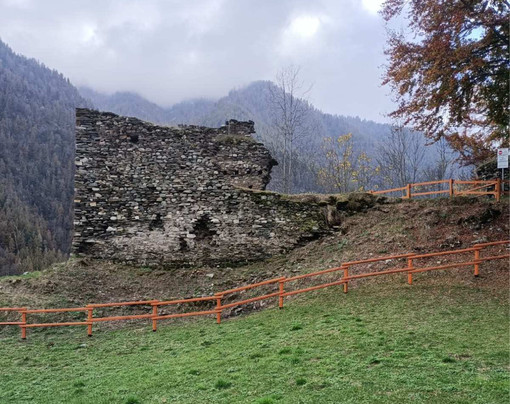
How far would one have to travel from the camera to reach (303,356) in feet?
24.1

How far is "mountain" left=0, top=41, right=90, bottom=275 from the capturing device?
79188mm

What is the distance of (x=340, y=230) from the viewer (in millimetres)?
15578

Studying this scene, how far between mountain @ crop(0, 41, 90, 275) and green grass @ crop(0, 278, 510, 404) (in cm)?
6487

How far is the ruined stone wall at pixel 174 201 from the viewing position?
15680 mm

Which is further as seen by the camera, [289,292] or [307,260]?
[307,260]

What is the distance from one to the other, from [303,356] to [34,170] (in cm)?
10514

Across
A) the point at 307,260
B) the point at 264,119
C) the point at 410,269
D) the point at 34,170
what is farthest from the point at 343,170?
the point at 34,170

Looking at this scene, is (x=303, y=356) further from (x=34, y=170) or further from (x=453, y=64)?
(x=34, y=170)

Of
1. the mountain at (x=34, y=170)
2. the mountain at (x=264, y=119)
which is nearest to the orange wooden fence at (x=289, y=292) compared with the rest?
the mountain at (x=264, y=119)

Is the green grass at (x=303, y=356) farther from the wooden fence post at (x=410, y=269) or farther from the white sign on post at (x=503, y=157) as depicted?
the white sign on post at (x=503, y=157)

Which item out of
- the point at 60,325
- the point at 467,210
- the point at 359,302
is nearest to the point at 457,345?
the point at 359,302

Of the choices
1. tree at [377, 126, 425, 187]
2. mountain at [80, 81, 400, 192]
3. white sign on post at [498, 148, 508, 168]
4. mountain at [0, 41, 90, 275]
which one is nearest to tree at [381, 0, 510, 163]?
white sign on post at [498, 148, 508, 168]

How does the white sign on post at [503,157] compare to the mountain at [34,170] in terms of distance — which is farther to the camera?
the mountain at [34,170]

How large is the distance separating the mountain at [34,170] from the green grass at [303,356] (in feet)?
213
